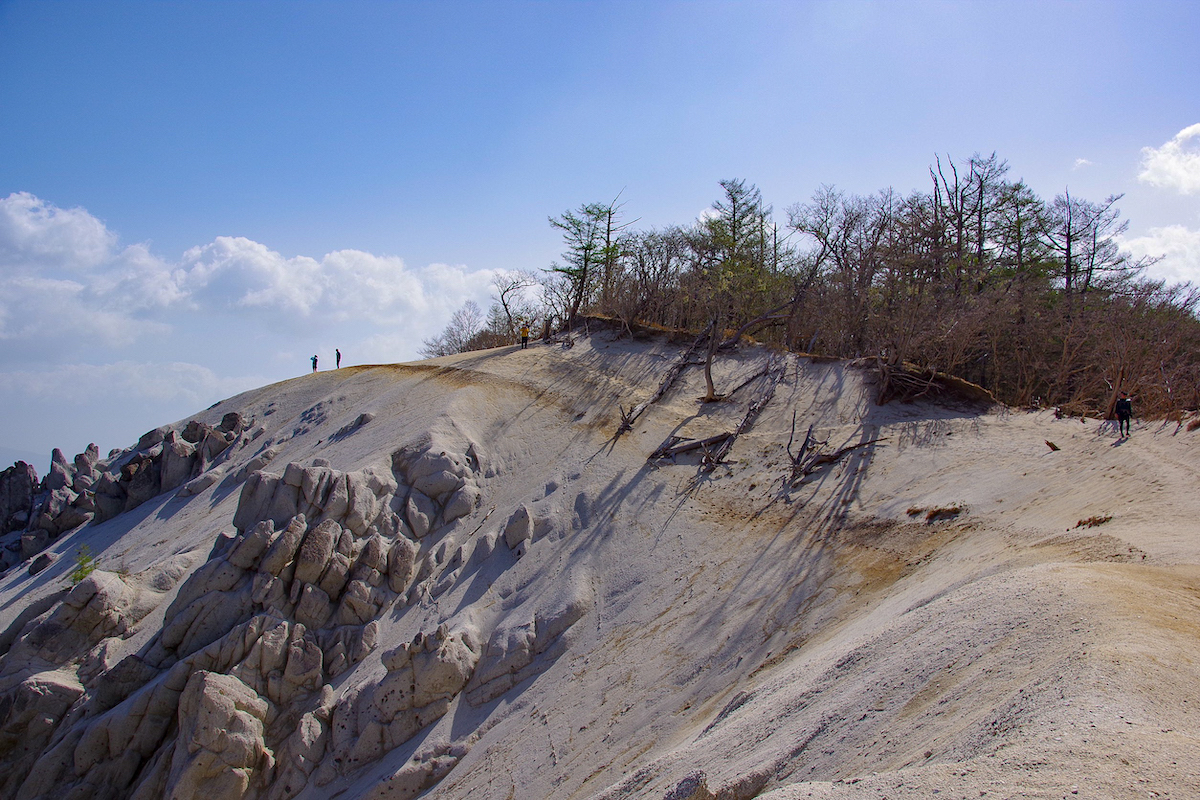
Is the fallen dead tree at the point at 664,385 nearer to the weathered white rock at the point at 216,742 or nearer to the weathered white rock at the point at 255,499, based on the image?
the weathered white rock at the point at 255,499

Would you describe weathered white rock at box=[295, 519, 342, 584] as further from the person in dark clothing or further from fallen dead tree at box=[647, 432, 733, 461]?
the person in dark clothing

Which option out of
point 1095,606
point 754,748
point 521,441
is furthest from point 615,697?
point 521,441

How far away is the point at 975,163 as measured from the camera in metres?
23.8

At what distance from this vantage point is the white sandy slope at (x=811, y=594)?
4.35 meters

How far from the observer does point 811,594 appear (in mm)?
9391

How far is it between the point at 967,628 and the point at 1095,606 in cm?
100

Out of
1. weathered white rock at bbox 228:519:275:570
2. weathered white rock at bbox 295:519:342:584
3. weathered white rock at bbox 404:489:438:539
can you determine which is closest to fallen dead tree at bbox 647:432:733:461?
weathered white rock at bbox 404:489:438:539

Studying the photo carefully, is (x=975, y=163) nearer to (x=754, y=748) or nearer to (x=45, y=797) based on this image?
(x=754, y=748)

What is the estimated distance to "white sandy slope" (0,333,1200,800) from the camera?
14.3ft

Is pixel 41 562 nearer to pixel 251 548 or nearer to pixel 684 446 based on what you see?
pixel 251 548

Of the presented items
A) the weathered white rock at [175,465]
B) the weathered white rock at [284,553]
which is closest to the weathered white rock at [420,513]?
the weathered white rock at [284,553]

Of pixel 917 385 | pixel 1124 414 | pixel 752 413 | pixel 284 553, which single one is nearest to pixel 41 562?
pixel 284 553

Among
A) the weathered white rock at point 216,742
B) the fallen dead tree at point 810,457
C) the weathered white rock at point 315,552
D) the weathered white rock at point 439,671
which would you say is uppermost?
the fallen dead tree at point 810,457

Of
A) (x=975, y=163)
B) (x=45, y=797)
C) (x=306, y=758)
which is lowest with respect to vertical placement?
(x=45, y=797)
